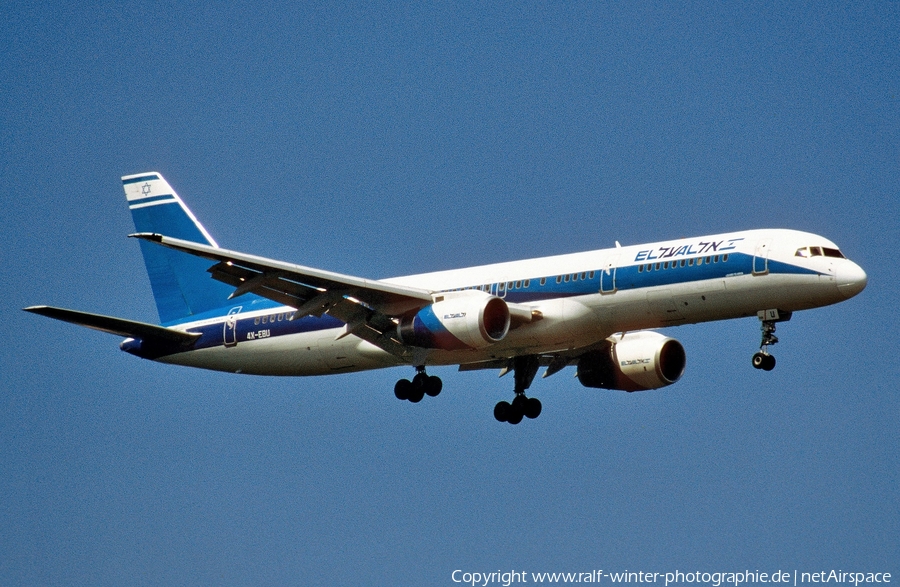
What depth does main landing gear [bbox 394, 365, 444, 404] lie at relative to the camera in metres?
47.4

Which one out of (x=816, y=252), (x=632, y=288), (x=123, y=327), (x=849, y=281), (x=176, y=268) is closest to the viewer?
(x=849, y=281)

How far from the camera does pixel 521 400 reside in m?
50.3

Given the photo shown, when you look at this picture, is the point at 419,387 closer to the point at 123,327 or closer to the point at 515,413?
the point at 515,413

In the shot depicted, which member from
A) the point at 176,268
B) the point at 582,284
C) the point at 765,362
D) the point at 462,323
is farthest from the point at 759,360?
the point at 176,268

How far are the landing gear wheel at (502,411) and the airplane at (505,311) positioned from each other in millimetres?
36

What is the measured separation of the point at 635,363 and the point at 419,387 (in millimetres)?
8185

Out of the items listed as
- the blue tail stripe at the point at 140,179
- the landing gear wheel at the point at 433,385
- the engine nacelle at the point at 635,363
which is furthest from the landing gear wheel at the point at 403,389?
the blue tail stripe at the point at 140,179

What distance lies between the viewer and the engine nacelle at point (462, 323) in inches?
1714

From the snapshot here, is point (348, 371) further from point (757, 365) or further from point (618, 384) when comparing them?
point (757, 365)

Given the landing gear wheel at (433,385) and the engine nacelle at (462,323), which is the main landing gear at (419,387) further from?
the engine nacelle at (462,323)

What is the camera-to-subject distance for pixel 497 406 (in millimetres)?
50781

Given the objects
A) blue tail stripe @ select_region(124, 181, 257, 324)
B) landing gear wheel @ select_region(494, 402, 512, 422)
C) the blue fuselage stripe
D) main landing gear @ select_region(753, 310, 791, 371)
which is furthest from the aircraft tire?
blue tail stripe @ select_region(124, 181, 257, 324)

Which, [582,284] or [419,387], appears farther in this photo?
[419,387]

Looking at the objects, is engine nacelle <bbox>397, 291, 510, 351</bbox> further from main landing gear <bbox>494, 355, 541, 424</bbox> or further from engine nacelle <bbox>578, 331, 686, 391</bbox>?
engine nacelle <bbox>578, 331, 686, 391</bbox>
